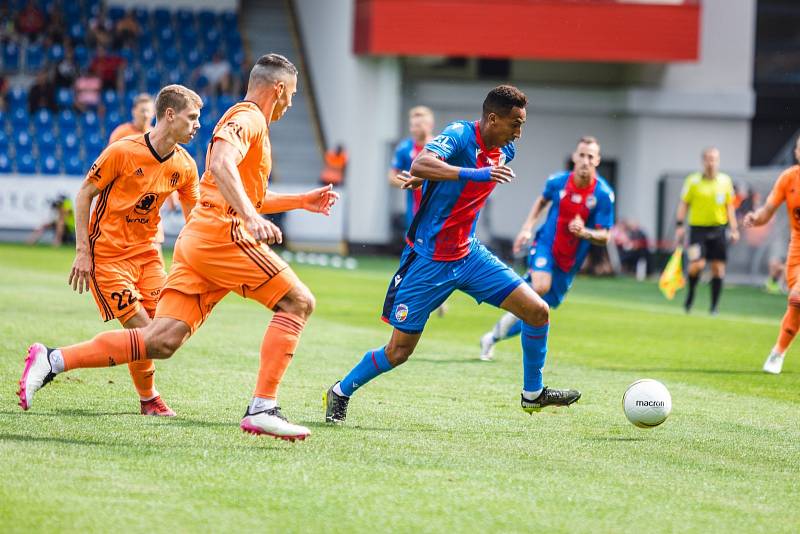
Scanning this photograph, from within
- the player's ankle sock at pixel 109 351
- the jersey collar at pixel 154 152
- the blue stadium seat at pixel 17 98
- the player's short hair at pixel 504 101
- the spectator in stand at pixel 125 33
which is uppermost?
the spectator in stand at pixel 125 33

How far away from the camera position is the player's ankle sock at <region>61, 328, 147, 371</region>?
6934 mm

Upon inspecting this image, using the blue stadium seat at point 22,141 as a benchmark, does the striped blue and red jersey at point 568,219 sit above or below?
above

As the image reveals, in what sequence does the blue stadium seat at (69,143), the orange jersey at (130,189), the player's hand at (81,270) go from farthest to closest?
1. the blue stadium seat at (69,143)
2. the orange jersey at (130,189)
3. the player's hand at (81,270)

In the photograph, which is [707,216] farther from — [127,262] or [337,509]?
[337,509]

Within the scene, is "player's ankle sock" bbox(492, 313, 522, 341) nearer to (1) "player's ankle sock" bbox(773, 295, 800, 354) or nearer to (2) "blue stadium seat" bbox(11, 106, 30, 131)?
(1) "player's ankle sock" bbox(773, 295, 800, 354)

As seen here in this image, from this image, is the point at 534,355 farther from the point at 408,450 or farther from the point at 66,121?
the point at 66,121

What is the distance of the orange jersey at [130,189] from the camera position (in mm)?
7637

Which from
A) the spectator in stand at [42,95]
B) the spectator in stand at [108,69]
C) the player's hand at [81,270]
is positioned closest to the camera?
the player's hand at [81,270]

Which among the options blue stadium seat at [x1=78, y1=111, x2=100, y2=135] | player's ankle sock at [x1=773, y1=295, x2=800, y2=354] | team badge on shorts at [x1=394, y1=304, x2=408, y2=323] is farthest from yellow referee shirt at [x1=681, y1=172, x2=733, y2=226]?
blue stadium seat at [x1=78, y1=111, x2=100, y2=135]

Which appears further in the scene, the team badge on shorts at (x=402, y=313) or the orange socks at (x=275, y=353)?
the team badge on shorts at (x=402, y=313)

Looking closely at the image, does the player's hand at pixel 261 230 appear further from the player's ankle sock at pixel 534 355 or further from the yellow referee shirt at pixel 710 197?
the yellow referee shirt at pixel 710 197

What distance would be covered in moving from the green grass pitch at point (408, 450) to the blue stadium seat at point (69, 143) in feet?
66.0

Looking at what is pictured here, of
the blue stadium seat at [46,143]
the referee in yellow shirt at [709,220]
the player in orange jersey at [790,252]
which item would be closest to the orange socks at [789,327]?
the player in orange jersey at [790,252]

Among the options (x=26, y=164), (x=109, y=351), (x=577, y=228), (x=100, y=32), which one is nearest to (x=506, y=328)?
(x=577, y=228)
